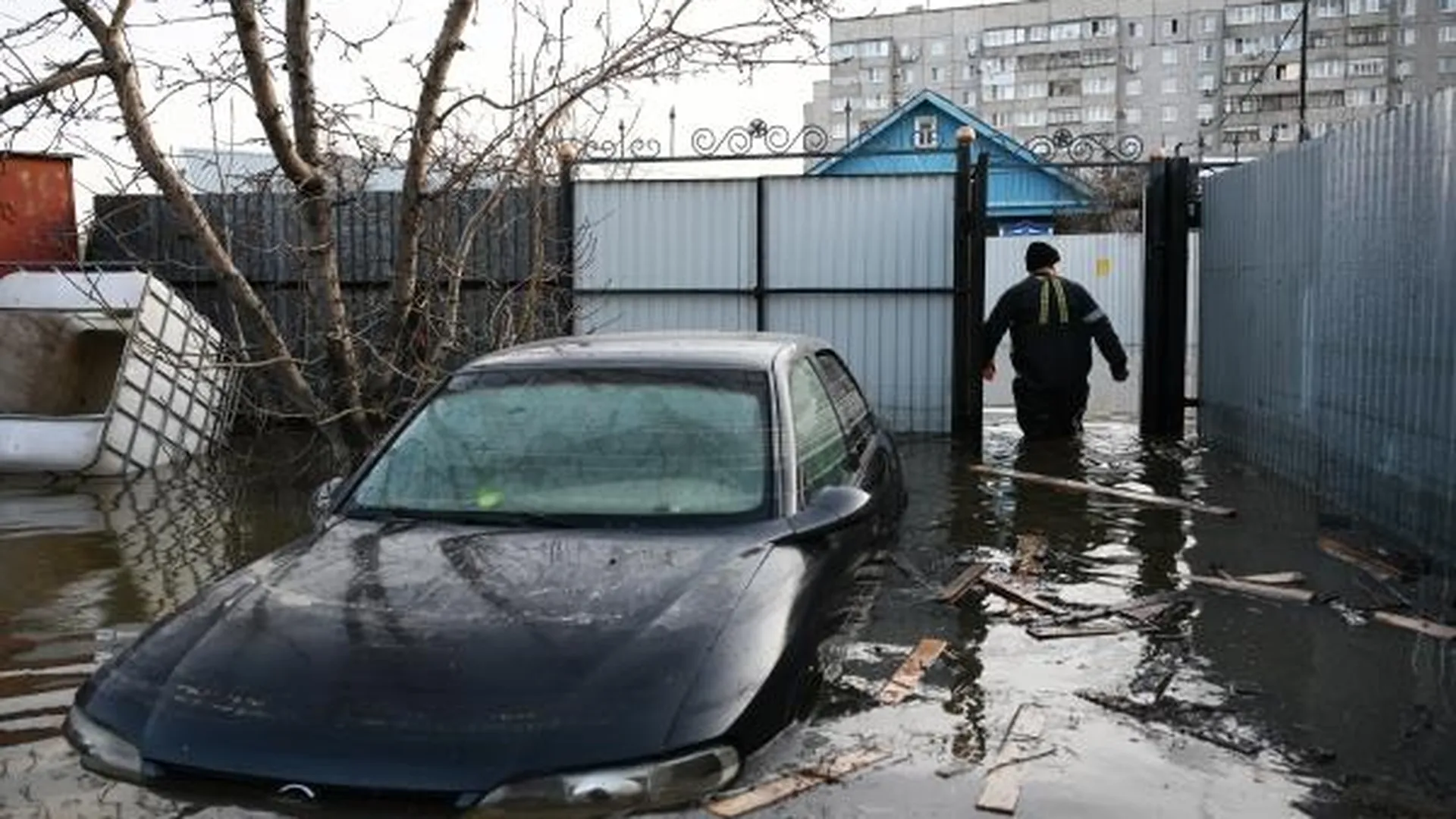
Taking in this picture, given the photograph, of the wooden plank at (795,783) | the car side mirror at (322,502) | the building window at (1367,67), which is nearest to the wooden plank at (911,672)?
the wooden plank at (795,783)

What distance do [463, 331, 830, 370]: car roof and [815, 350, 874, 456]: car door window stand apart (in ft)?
0.99

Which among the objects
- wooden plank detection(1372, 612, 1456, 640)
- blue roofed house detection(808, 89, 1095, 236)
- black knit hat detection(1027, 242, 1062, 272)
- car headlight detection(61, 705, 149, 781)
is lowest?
wooden plank detection(1372, 612, 1456, 640)

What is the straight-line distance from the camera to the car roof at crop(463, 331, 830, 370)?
488 centimetres

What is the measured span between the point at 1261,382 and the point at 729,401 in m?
6.47

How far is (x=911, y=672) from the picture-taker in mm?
4961

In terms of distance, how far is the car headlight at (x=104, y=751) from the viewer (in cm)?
319

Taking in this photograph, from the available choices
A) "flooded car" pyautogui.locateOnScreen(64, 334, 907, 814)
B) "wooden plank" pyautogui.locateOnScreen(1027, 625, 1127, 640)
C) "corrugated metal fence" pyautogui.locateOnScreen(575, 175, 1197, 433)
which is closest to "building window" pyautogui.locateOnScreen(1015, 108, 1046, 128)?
"corrugated metal fence" pyautogui.locateOnScreen(575, 175, 1197, 433)

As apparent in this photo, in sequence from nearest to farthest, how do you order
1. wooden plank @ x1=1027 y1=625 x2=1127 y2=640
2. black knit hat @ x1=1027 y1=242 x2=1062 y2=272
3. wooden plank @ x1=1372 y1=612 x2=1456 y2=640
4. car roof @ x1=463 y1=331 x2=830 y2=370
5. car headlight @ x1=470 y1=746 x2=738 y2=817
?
car headlight @ x1=470 y1=746 x2=738 y2=817 → car roof @ x1=463 y1=331 x2=830 y2=370 → wooden plank @ x1=1372 y1=612 x2=1456 y2=640 → wooden plank @ x1=1027 y1=625 x2=1127 y2=640 → black knit hat @ x1=1027 y1=242 x2=1062 y2=272

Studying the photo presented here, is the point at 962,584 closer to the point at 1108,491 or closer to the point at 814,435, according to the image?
the point at 814,435

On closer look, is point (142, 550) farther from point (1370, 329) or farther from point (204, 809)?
point (1370, 329)

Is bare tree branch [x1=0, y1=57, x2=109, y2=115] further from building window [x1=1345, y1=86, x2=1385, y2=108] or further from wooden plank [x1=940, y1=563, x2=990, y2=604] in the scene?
building window [x1=1345, y1=86, x2=1385, y2=108]

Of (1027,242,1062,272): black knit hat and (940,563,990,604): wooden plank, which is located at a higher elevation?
(1027,242,1062,272): black knit hat

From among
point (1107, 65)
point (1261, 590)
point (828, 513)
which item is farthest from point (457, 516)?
point (1107, 65)

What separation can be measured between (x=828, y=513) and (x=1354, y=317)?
4.86 m
